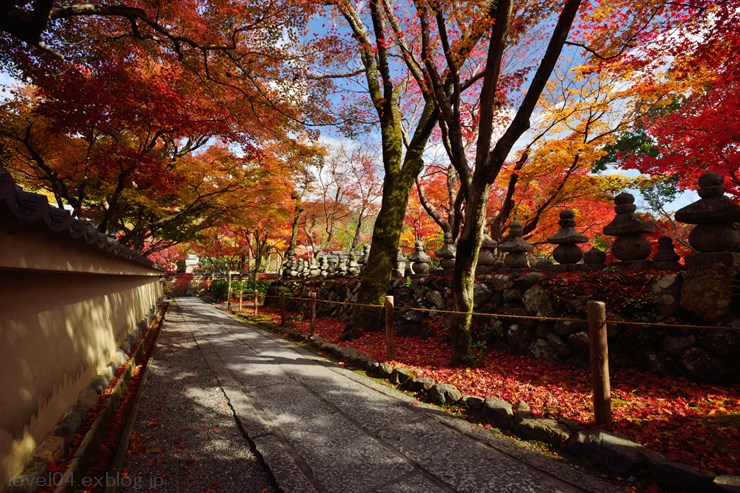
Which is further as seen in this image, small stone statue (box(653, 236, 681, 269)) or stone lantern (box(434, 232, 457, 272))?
stone lantern (box(434, 232, 457, 272))

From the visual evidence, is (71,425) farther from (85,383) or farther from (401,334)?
(401,334)

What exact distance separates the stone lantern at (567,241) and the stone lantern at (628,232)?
0.68 meters

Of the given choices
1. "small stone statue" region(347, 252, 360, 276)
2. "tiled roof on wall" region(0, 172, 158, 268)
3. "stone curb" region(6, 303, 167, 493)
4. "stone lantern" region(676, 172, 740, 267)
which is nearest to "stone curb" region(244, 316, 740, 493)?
"stone lantern" region(676, 172, 740, 267)

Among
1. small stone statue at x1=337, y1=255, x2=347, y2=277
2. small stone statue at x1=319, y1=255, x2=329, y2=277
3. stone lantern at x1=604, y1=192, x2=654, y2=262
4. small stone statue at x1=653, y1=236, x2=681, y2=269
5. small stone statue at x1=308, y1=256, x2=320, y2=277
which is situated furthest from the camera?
small stone statue at x1=308, y1=256, x2=320, y2=277

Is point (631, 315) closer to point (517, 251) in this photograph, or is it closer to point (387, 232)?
point (517, 251)

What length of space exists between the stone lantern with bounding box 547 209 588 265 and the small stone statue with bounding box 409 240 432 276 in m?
3.69

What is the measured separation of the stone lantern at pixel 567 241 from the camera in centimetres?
574

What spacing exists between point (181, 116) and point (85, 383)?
7294 mm

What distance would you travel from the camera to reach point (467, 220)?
17.0ft

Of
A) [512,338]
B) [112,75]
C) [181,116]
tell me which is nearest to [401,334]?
[512,338]

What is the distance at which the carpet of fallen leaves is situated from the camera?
282 cm

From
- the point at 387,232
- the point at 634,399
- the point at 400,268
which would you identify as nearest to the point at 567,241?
the point at 634,399

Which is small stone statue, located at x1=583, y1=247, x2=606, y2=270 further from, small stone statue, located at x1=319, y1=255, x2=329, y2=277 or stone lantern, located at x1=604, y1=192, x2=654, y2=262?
Answer: small stone statue, located at x1=319, y1=255, x2=329, y2=277

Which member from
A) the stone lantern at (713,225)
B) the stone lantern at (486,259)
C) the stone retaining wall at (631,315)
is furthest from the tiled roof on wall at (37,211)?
the stone lantern at (486,259)
